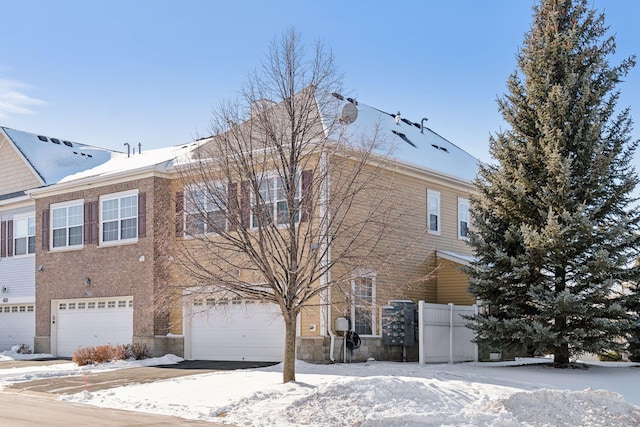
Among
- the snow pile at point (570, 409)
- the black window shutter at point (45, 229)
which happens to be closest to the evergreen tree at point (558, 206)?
the snow pile at point (570, 409)

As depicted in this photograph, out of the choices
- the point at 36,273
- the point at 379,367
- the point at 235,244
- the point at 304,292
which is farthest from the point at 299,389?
the point at 36,273

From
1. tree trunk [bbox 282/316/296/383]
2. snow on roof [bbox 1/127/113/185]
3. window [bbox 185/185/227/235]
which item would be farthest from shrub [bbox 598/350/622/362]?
snow on roof [bbox 1/127/113/185]

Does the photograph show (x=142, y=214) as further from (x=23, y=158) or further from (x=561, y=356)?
(x=561, y=356)

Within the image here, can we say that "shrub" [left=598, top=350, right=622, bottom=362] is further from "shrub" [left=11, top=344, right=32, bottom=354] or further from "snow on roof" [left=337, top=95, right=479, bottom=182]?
"shrub" [left=11, top=344, right=32, bottom=354]

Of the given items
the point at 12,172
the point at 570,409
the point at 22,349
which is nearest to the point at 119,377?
the point at 22,349

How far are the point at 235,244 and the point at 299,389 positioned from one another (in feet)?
10.5

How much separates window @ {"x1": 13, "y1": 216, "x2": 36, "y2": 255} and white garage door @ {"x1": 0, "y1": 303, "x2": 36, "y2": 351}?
86.5 inches

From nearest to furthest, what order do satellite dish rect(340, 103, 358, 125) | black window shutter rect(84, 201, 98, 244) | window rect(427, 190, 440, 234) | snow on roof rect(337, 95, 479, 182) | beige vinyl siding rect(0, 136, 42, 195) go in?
1. satellite dish rect(340, 103, 358, 125)
2. snow on roof rect(337, 95, 479, 182)
3. window rect(427, 190, 440, 234)
4. black window shutter rect(84, 201, 98, 244)
5. beige vinyl siding rect(0, 136, 42, 195)

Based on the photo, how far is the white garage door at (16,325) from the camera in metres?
30.3

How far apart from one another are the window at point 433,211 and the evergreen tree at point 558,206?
4353 mm

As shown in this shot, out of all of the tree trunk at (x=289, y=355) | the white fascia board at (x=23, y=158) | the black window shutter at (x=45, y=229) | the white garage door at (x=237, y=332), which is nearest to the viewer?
the tree trunk at (x=289, y=355)

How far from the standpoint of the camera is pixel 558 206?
19938 mm

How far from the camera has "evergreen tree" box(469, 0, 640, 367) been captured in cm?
1939

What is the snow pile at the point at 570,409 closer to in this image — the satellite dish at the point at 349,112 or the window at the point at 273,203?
the window at the point at 273,203
